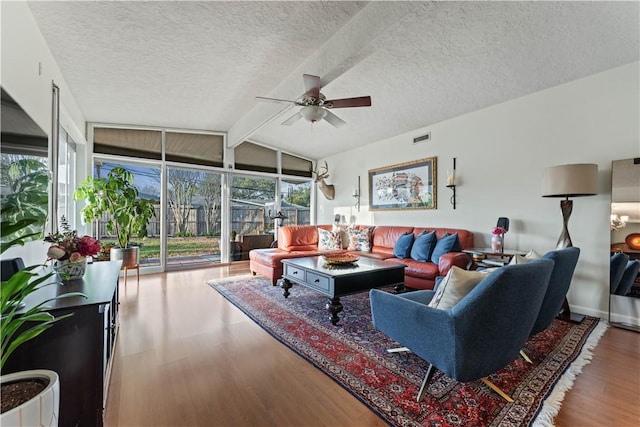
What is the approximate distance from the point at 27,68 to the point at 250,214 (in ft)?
14.5

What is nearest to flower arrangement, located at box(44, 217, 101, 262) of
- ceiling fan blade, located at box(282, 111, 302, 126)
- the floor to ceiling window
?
ceiling fan blade, located at box(282, 111, 302, 126)

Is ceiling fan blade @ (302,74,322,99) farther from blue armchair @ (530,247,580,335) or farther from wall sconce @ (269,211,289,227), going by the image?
wall sconce @ (269,211,289,227)

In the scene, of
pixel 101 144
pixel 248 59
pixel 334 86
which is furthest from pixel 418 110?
pixel 101 144

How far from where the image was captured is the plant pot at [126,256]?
13.7 ft

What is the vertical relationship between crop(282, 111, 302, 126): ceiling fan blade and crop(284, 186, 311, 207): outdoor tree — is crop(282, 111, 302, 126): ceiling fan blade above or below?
above

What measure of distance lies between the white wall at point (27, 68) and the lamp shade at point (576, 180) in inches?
173

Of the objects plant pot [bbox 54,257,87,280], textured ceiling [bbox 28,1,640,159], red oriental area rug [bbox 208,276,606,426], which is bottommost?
red oriental area rug [bbox 208,276,606,426]

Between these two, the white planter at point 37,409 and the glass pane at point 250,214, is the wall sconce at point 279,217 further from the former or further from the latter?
the white planter at point 37,409

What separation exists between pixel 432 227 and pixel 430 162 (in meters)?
1.08

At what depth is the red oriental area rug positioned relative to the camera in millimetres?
1566

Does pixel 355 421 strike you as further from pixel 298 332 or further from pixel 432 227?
pixel 432 227

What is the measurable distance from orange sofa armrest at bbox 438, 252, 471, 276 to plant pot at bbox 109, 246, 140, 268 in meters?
4.41

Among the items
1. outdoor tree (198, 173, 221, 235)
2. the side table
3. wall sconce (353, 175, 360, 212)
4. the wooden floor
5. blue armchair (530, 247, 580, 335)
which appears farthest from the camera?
wall sconce (353, 175, 360, 212)

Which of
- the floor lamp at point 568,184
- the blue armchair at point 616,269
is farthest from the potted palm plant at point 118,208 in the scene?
the blue armchair at point 616,269
